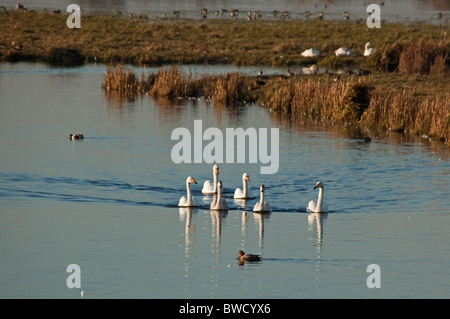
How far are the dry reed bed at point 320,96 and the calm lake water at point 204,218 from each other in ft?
5.43

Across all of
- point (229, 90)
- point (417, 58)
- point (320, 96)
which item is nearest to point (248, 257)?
point (320, 96)

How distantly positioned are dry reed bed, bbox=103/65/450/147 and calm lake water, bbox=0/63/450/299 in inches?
65.2

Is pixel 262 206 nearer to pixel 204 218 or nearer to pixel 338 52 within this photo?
pixel 204 218

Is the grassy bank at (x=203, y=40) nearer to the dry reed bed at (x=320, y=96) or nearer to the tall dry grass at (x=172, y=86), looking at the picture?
the dry reed bed at (x=320, y=96)

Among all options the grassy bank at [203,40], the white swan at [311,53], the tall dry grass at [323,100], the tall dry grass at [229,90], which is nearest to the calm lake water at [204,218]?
the tall dry grass at [323,100]

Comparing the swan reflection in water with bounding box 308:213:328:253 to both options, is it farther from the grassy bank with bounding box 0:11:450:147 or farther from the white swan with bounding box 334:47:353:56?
the white swan with bounding box 334:47:353:56

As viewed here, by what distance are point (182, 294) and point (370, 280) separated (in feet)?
11.5

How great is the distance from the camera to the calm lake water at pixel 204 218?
677 inches

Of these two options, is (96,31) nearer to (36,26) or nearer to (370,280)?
(36,26)

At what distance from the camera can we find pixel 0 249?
19.3m

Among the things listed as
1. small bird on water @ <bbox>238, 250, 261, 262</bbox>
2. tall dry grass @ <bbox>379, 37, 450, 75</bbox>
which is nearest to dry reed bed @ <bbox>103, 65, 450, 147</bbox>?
tall dry grass @ <bbox>379, 37, 450, 75</bbox>

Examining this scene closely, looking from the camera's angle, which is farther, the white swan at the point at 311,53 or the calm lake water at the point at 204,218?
the white swan at the point at 311,53

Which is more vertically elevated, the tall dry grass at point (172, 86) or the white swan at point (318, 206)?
the tall dry grass at point (172, 86)
